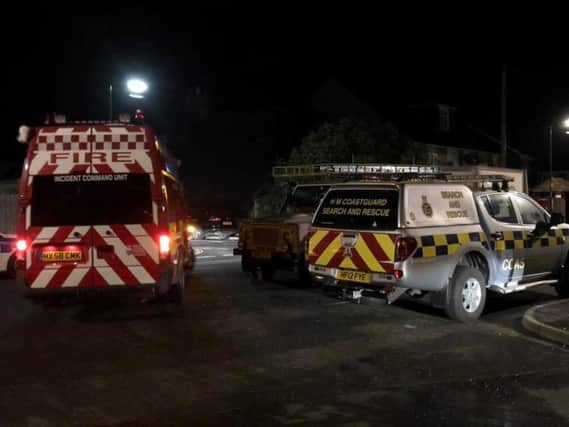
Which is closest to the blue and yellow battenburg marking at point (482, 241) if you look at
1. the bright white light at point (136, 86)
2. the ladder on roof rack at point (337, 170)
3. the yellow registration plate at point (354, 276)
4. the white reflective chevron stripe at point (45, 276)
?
the yellow registration plate at point (354, 276)

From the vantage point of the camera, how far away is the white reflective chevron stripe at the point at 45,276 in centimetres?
826

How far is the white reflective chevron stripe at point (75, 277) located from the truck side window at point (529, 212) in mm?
6485

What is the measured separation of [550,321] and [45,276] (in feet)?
21.5

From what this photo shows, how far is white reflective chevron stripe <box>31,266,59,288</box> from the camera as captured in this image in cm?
826

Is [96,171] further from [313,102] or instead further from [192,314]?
[313,102]

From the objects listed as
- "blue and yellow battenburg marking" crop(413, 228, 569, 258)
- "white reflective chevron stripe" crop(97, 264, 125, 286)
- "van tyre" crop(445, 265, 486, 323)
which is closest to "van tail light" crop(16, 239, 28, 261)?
"white reflective chevron stripe" crop(97, 264, 125, 286)

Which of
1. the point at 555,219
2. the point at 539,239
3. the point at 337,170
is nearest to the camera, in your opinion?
the point at 555,219

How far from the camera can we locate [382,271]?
26.5ft

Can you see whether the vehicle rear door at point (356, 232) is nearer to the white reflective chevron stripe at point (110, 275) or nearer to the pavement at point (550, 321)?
the pavement at point (550, 321)

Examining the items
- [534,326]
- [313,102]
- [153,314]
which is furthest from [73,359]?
[313,102]

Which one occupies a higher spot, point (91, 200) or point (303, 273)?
point (91, 200)

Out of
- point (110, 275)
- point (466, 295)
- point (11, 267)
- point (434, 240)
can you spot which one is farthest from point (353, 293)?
point (11, 267)

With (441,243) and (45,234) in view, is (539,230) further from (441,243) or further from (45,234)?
(45,234)

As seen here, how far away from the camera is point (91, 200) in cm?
850
